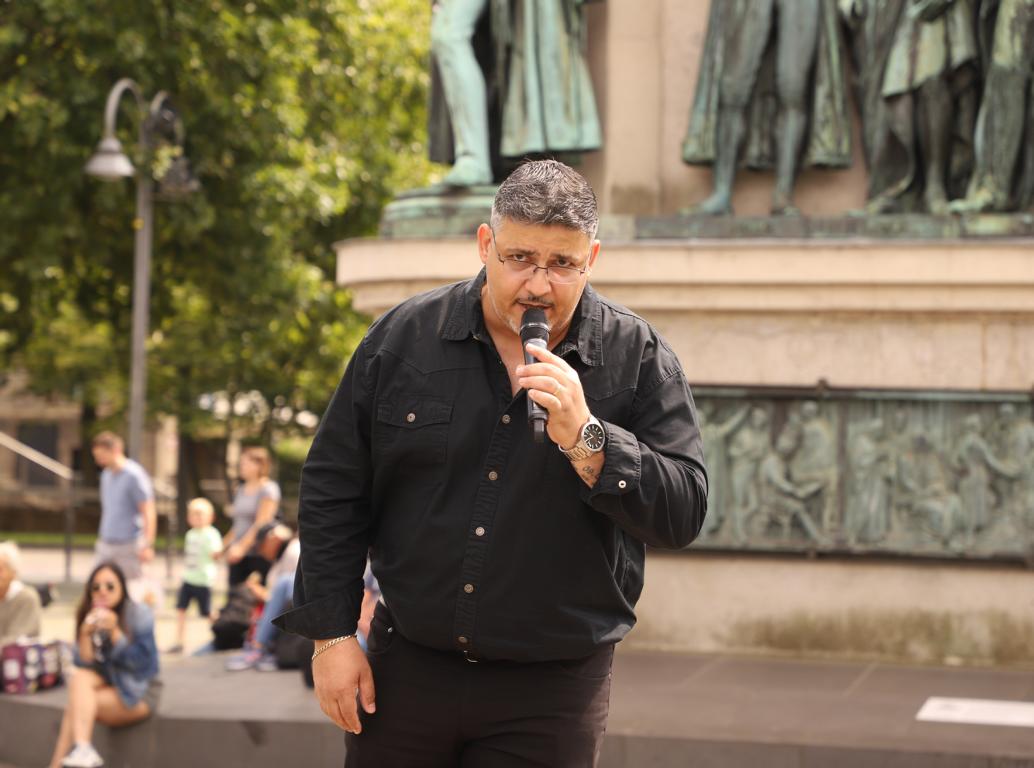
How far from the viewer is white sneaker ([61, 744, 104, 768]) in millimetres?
8562

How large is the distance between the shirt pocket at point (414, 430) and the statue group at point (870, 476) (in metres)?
6.18

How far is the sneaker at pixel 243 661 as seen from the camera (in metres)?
10.2

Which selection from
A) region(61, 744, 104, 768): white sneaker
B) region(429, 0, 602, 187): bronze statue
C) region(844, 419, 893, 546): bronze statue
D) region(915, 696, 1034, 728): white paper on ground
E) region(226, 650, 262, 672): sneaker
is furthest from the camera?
region(429, 0, 602, 187): bronze statue

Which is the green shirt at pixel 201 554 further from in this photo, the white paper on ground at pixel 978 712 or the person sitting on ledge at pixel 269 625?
the white paper on ground at pixel 978 712

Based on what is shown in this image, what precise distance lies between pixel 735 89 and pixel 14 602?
524 cm

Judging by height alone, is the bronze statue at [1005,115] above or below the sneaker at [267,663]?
above

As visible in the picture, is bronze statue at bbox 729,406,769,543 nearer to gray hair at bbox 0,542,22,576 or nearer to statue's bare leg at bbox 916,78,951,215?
statue's bare leg at bbox 916,78,951,215

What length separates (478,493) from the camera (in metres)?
3.85

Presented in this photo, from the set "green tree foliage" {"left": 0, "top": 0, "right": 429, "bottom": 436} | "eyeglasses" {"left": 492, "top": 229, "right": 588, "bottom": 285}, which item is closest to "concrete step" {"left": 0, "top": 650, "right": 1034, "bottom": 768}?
"eyeglasses" {"left": 492, "top": 229, "right": 588, "bottom": 285}

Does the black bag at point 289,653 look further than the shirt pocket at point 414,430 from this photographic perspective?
Yes

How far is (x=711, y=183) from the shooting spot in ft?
35.4

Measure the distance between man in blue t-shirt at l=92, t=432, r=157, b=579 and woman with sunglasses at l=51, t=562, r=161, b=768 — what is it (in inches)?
213

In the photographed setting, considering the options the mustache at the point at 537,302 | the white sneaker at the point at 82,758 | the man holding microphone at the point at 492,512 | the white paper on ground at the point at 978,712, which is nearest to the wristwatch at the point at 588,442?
the man holding microphone at the point at 492,512

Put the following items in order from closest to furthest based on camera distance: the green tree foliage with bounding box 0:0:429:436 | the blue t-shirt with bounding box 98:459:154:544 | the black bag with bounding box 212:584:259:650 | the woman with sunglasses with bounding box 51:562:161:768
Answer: the woman with sunglasses with bounding box 51:562:161:768 < the black bag with bounding box 212:584:259:650 < the blue t-shirt with bounding box 98:459:154:544 < the green tree foliage with bounding box 0:0:429:436
